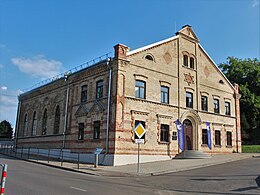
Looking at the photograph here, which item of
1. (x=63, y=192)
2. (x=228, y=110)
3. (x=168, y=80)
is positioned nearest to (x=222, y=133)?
(x=228, y=110)

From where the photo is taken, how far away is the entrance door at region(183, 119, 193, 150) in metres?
27.0

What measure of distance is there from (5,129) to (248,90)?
5021 centimetres

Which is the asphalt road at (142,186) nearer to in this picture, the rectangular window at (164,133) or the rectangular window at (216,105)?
the rectangular window at (164,133)

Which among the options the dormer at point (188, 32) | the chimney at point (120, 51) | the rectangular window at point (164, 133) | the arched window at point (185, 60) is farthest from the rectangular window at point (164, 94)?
the dormer at point (188, 32)

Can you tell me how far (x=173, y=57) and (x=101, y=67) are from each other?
24.8 feet

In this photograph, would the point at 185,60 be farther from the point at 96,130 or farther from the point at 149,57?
the point at 96,130

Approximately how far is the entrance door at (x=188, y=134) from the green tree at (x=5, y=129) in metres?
46.7

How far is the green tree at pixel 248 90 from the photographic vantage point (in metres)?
38.2

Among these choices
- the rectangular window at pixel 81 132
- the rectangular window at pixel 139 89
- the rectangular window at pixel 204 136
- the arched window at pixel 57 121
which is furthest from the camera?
the arched window at pixel 57 121

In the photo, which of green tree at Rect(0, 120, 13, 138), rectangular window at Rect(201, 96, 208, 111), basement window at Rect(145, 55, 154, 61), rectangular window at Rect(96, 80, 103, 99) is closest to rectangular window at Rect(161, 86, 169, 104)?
basement window at Rect(145, 55, 154, 61)

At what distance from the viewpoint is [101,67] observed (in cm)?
2444

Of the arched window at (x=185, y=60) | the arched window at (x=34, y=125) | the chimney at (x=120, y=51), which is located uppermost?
the arched window at (x=185, y=60)

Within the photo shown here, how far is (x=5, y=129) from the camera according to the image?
2377 inches

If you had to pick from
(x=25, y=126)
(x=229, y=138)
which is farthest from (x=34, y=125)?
(x=229, y=138)
